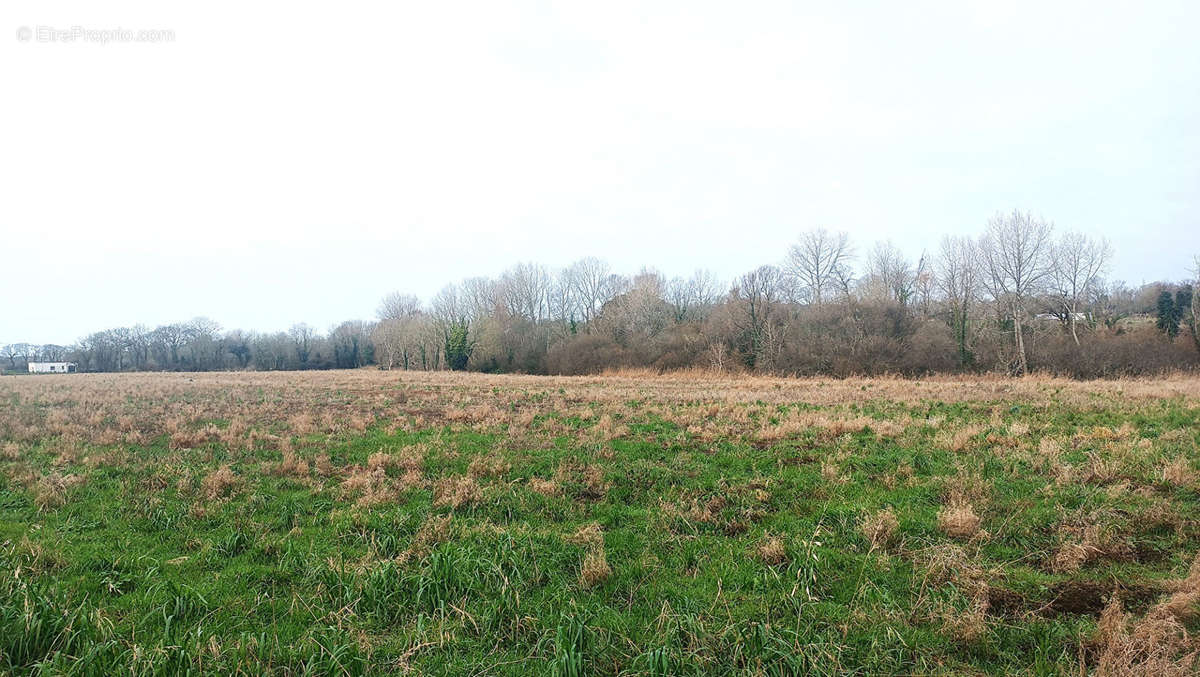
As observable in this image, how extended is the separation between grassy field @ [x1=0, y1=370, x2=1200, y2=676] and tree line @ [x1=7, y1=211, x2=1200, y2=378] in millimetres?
32728

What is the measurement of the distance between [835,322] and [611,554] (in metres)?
43.0

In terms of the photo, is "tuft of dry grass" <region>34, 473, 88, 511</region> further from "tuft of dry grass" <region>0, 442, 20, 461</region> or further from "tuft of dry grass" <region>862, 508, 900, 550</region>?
"tuft of dry grass" <region>862, 508, 900, 550</region>

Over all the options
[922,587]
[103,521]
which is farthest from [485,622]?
[103,521]

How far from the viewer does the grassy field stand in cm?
409

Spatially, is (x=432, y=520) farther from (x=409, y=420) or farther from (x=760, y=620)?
(x=409, y=420)

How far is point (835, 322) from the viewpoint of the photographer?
Answer: 145ft

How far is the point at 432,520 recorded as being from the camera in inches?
271

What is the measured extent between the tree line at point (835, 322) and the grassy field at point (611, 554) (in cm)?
3273

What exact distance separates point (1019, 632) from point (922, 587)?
758 mm

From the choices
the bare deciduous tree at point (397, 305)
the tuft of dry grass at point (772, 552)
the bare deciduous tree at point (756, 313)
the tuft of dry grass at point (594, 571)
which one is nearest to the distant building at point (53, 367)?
the bare deciduous tree at point (397, 305)

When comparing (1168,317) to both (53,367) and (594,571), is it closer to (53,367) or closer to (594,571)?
(594,571)

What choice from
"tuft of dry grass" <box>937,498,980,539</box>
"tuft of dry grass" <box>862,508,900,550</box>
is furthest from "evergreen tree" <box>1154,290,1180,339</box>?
"tuft of dry grass" <box>862,508,900,550</box>

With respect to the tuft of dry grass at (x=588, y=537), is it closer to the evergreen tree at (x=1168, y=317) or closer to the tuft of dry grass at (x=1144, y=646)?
the tuft of dry grass at (x=1144, y=646)

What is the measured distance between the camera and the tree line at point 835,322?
40219 mm
